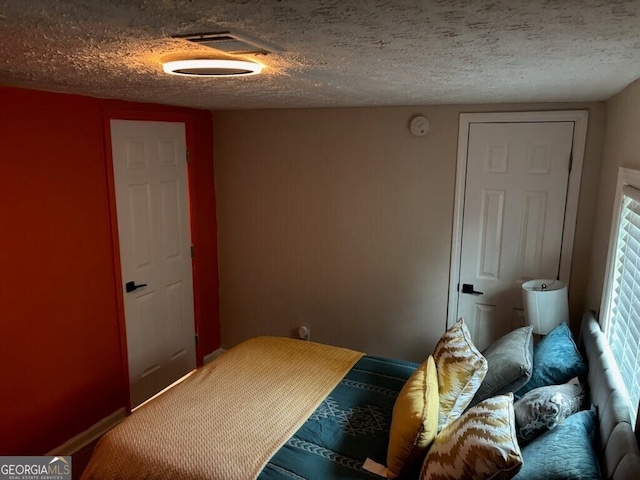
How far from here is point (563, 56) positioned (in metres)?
1.42

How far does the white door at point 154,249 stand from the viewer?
327cm

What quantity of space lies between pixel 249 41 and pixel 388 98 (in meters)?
1.81

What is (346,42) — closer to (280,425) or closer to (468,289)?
(280,425)

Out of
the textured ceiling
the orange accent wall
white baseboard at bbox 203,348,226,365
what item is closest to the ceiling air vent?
the textured ceiling

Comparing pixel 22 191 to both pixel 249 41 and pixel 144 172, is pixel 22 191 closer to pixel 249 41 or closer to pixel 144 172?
pixel 144 172

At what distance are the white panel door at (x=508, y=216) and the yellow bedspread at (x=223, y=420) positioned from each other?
108 cm

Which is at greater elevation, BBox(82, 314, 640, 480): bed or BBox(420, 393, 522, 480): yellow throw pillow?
BBox(420, 393, 522, 480): yellow throw pillow

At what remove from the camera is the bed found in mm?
2031

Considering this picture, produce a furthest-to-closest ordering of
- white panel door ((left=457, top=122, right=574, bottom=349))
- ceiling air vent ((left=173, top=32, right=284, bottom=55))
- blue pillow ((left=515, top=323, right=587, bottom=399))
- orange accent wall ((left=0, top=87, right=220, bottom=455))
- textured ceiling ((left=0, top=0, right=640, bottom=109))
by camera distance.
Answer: white panel door ((left=457, top=122, right=574, bottom=349))
orange accent wall ((left=0, top=87, right=220, bottom=455))
blue pillow ((left=515, top=323, right=587, bottom=399))
ceiling air vent ((left=173, top=32, right=284, bottom=55))
textured ceiling ((left=0, top=0, right=640, bottom=109))

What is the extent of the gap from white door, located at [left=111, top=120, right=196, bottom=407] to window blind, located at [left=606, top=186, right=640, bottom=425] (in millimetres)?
2861

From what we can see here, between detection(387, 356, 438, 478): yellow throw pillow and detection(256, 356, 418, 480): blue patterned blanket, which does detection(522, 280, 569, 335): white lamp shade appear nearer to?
detection(256, 356, 418, 480): blue patterned blanket

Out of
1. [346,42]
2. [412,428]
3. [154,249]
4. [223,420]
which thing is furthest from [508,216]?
[154,249]

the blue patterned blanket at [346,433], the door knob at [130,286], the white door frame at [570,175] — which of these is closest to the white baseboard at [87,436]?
the door knob at [130,286]

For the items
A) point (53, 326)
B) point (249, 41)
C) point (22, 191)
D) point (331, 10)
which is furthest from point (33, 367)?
point (331, 10)
